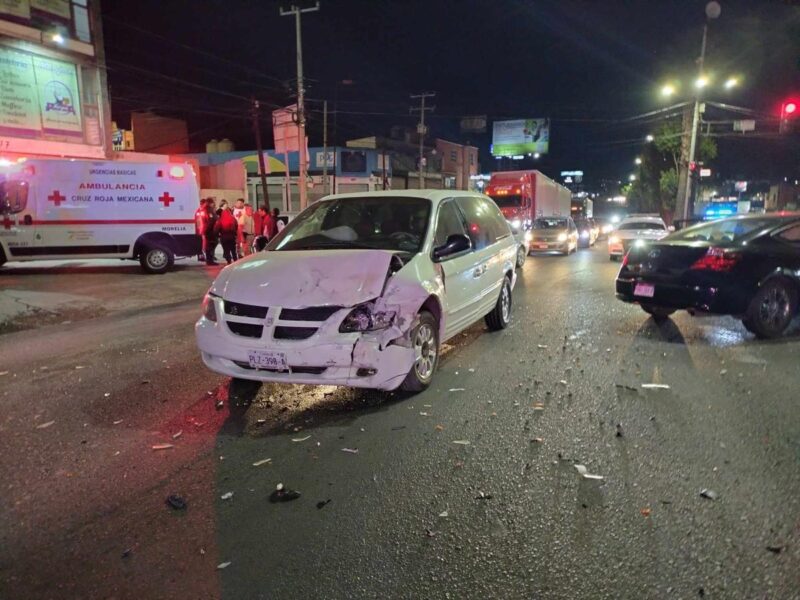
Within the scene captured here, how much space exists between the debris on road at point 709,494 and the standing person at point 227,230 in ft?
44.2

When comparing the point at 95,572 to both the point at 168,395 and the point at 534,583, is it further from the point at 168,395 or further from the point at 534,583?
the point at 168,395

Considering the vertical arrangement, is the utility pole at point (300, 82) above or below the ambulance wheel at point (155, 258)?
above

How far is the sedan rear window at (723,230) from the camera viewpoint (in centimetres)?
739

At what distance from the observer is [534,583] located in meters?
2.61

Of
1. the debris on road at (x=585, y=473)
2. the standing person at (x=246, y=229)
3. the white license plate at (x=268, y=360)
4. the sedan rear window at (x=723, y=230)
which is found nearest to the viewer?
the debris on road at (x=585, y=473)

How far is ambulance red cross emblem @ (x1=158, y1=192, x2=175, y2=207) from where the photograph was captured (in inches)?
547

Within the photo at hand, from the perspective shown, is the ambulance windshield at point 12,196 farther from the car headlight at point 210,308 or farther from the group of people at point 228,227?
the car headlight at point 210,308

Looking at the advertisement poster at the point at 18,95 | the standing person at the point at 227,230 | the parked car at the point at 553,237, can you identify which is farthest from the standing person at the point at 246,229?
the parked car at the point at 553,237

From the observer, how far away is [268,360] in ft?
14.8

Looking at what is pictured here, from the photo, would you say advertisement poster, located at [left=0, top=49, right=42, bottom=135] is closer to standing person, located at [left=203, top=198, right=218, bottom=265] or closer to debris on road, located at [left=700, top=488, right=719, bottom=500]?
standing person, located at [left=203, top=198, right=218, bottom=265]

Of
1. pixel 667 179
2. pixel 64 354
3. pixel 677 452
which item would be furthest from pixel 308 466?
pixel 667 179

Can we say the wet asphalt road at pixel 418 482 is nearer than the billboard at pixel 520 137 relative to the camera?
Yes

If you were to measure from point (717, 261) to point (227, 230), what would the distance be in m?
11.8

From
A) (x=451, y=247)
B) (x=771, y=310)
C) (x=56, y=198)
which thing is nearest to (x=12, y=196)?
(x=56, y=198)
